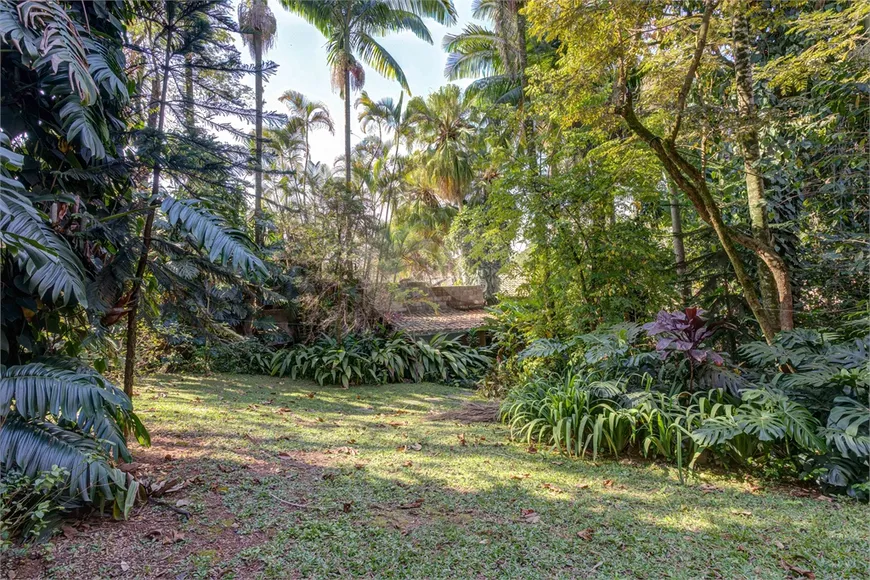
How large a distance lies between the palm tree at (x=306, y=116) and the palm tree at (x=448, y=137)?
11.4ft

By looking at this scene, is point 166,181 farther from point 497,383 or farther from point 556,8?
point 497,383

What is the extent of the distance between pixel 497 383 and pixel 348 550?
500cm

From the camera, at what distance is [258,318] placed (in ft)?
29.2

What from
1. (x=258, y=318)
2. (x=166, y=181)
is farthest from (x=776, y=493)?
(x=258, y=318)

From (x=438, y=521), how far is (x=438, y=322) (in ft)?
27.0

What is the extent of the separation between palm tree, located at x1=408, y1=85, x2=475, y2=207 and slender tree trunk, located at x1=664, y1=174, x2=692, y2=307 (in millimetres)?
10385


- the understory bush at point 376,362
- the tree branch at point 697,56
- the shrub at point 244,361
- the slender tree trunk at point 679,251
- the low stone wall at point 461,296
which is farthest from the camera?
the low stone wall at point 461,296

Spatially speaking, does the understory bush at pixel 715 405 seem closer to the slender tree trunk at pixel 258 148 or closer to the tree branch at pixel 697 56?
the tree branch at pixel 697 56

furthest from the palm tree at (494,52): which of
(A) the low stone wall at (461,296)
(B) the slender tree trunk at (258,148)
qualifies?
(A) the low stone wall at (461,296)

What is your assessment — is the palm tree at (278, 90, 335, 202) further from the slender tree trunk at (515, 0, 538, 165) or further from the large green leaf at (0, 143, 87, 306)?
the large green leaf at (0, 143, 87, 306)

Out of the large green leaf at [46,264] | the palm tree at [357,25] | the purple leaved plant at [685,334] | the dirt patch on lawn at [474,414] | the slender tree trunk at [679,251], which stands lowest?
the dirt patch on lawn at [474,414]

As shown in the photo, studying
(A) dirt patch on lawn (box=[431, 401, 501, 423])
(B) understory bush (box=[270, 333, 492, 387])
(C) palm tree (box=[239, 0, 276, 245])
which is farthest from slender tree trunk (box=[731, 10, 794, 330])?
(C) palm tree (box=[239, 0, 276, 245])

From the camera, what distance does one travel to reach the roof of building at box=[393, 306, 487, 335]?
31.7 ft

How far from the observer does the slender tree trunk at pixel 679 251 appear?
18.2 ft
